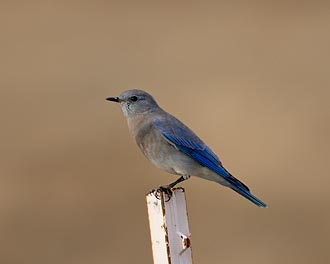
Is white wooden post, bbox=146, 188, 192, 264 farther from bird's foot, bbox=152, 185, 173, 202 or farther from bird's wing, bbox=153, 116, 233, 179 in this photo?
bird's wing, bbox=153, 116, 233, 179

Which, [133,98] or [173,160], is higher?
[133,98]

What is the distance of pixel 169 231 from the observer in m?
5.25

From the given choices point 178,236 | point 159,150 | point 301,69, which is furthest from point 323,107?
point 178,236

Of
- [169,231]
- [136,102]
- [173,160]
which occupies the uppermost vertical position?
[136,102]

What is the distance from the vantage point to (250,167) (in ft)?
47.5

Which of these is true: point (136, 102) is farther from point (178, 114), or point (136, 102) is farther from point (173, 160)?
point (178, 114)

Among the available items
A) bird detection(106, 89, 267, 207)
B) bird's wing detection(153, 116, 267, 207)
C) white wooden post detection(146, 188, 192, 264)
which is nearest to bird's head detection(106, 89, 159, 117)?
bird detection(106, 89, 267, 207)

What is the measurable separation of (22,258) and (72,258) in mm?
508

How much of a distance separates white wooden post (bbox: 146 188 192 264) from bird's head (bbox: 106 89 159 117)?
2416 millimetres

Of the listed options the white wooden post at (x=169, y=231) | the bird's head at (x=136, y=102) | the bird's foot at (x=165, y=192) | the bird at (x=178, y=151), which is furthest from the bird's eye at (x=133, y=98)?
the white wooden post at (x=169, y=231)

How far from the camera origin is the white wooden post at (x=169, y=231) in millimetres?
5227

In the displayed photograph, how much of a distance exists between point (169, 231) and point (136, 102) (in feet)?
8.89

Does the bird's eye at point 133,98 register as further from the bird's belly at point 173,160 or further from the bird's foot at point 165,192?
the bird's foot at point 165,192

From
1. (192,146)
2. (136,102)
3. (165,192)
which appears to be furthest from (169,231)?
(136,102)
